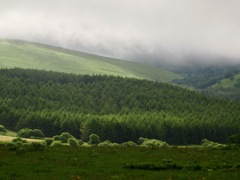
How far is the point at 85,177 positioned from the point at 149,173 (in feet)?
21.3

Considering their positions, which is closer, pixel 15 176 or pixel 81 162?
pixel 15 176

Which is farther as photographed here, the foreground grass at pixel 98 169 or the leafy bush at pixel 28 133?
the leafy bush at pixel 28 133

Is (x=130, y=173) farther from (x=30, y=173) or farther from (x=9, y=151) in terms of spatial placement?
(x=9, y=151)

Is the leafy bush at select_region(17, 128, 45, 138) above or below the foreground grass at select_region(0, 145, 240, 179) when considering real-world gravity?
below

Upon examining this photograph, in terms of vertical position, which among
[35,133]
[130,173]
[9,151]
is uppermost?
[130,173]

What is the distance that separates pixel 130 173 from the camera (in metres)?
34.1

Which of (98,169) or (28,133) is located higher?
(98,169)

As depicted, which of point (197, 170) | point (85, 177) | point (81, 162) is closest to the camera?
point (85, 177)

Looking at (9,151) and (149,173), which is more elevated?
(149,173)

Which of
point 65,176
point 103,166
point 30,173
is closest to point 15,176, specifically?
point 30,173

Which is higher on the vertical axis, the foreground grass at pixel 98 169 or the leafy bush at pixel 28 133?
the foreground grass at pixel 98 169

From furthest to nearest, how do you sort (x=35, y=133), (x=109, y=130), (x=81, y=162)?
(x=109, y=130) → (x=35, y=133) → (x=81, y=162)

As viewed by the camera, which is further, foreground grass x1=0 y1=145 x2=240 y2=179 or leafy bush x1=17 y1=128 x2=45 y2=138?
leafy bush x1=17 y1=128 x2=45 y2=138

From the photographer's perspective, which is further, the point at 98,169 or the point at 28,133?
the point at 28,133
